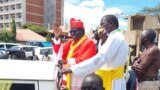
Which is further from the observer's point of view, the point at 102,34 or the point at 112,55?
the point at 102,34

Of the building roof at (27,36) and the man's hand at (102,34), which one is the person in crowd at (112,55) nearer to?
the man's hand at (102,34)

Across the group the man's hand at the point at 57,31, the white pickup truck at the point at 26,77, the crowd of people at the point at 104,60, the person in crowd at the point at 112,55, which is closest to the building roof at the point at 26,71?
the white pickup truck at the point at 26,77

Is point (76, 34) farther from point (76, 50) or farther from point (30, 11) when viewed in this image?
point (30, 11)

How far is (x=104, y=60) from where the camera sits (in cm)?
366

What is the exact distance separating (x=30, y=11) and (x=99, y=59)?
3806 inches

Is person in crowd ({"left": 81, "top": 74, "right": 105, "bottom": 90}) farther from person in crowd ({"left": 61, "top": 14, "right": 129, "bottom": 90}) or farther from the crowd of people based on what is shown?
person in crowd ({"left": 61, "top": 14, "right": 129, "bottom": 90})

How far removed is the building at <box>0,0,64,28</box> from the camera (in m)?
96.2

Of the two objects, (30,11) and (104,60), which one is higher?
(30,11)

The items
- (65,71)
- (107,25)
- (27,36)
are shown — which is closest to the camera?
(65,71)

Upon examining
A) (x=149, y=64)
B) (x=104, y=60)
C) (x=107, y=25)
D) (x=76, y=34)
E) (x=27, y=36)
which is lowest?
(x=27, y=36)

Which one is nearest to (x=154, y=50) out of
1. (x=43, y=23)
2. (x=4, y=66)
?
(x=4, y=66)

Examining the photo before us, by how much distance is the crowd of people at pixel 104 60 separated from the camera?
3574 millimetres

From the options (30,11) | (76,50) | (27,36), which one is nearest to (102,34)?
(76,50)

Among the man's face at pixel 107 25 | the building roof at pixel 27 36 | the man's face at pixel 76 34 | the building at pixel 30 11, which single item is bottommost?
the building roof at pixel 27 36
